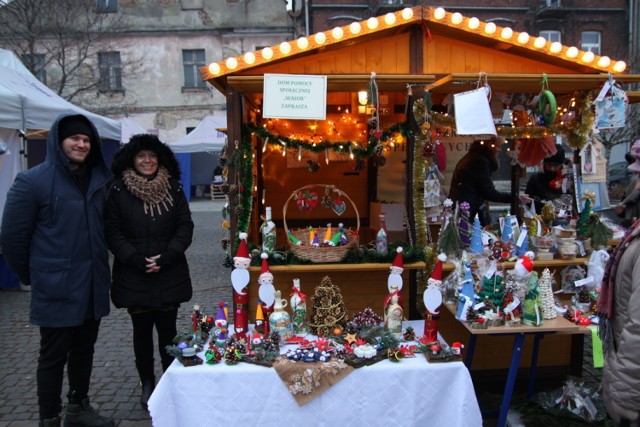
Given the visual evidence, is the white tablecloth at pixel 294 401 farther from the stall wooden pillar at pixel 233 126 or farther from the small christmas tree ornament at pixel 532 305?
the stall wooden pillar at pixel 233 126

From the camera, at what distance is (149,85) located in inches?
782

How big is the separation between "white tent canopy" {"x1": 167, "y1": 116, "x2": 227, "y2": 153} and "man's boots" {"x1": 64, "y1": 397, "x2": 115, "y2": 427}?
1103 centimetres

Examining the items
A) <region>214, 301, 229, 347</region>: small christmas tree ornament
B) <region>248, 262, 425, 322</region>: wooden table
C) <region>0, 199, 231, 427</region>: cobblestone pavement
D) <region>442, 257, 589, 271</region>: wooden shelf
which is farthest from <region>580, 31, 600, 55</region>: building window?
<region>214, 301, 229, 347</region>: small christmas tree ornament

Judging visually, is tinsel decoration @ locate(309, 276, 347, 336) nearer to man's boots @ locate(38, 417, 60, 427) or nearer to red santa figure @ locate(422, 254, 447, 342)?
red santa figure @ locate(422, 254, 447, 342)

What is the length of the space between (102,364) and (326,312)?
2.38 metres

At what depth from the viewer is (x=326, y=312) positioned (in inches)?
114

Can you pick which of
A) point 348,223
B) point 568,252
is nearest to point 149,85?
point 348,223

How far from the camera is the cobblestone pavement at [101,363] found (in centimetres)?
332

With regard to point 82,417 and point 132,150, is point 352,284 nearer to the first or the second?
point 132,150

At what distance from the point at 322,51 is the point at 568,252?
2.39m

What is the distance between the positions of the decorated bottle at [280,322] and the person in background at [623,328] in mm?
1598

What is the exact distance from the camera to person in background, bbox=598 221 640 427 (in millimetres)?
1715

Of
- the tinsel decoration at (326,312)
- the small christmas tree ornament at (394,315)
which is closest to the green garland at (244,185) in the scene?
the tinsel decoration at (326,312)

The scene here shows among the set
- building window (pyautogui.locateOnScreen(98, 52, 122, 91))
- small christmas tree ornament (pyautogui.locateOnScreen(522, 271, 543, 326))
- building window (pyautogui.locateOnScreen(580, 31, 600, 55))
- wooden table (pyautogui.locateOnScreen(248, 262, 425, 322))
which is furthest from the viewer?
building window (pyautogui.locateOnScreen(580, 31, 600, 55))
